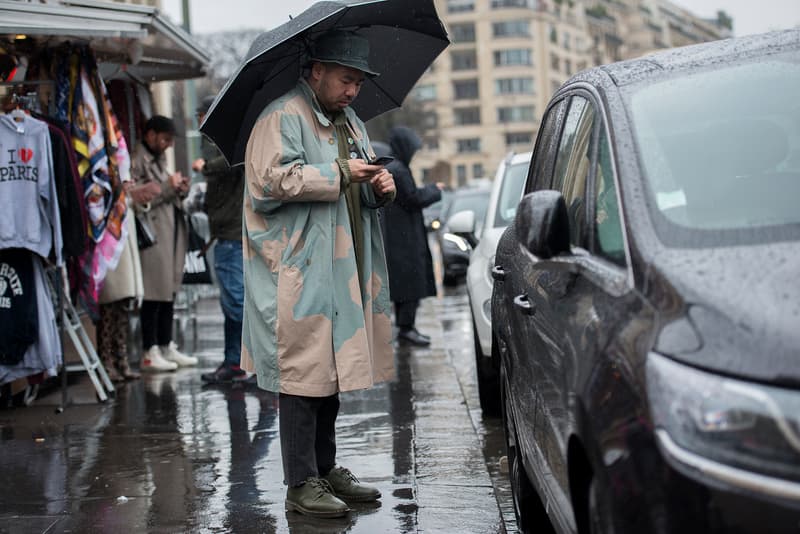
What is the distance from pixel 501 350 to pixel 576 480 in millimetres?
1870

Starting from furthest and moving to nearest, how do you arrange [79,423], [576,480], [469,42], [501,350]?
[469,42] < [79,423] < [501,350] < [576,480]

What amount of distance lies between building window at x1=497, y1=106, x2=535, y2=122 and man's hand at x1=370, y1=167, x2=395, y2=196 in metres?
124

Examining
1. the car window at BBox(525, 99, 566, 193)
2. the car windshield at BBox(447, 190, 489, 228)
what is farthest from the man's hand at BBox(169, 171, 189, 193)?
the car windshield at BBox(447, 190, 489, 228)

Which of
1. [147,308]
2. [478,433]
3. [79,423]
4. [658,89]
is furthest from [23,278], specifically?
[658,89]

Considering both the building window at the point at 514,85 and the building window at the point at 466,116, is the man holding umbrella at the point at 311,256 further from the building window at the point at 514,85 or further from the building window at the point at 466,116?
the building window at the point at 466,116

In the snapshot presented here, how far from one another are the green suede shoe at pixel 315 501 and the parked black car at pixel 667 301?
893mm

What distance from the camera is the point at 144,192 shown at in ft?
31.4

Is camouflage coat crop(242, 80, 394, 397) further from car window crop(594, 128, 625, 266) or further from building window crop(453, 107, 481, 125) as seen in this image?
building window crop(453, 107, 481, 125)

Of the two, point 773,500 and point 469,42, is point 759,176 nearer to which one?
point 773,500

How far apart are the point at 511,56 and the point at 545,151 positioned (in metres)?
125

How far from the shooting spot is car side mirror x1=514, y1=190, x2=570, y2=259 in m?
3.58

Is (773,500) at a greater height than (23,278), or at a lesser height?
lesser

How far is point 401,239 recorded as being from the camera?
1125cm

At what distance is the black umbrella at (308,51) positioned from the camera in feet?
16.9
